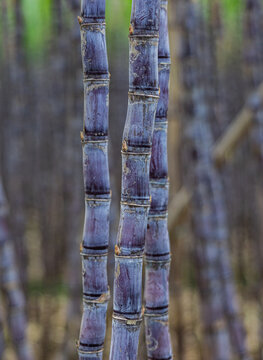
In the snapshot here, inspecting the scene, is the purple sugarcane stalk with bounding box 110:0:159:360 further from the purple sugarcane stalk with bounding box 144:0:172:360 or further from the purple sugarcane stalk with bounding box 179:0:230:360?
the purple sugarcane stalk with bounding box 179:0:230:360

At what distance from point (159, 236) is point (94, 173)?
22 centimetres

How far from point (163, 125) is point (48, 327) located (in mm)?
3951

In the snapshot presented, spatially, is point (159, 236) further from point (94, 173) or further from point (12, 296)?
point (12, 296)

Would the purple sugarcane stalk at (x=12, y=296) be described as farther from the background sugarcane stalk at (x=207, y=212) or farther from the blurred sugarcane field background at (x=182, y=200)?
the background sugarcane stalk at (x=207, y=212)

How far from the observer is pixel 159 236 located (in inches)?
47.9

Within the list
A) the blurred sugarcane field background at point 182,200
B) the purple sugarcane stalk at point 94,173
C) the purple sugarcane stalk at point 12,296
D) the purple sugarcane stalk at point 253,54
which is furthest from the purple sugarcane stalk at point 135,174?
the purple sugarcane stalk at point 253,54

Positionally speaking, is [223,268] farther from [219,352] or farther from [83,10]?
[83,10]

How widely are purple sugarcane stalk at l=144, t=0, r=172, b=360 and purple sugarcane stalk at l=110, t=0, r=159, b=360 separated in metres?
0.14

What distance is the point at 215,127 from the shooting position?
3.72 metres

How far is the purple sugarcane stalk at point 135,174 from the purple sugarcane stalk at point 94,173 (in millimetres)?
54

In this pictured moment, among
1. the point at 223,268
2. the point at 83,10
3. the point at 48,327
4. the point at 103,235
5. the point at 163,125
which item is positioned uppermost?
the point at 83,10

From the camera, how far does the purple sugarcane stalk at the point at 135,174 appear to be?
1018 millimetres

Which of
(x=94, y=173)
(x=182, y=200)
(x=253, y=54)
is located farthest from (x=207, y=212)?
(x=94, y=173)

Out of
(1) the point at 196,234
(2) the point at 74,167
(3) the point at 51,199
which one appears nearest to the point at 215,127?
(2) the point at 74,167
